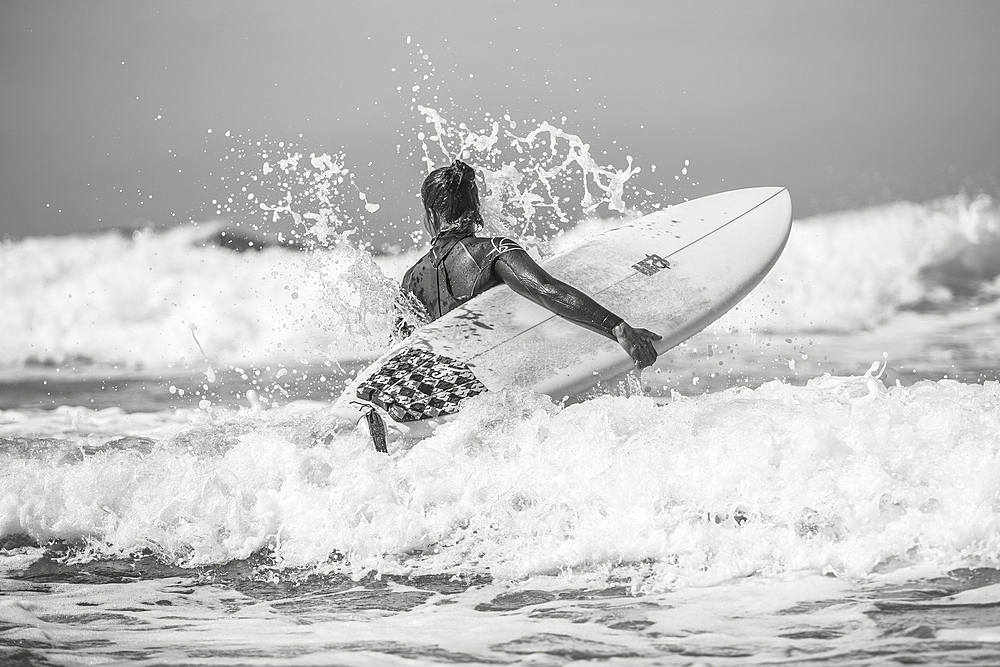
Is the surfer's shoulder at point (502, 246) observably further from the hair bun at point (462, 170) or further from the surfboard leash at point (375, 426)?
the surfboard leash at point (375, 426)

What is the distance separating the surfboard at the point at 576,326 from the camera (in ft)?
10.3

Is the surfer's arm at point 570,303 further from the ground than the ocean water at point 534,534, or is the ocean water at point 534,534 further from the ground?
the surfer's arm at point 570,303

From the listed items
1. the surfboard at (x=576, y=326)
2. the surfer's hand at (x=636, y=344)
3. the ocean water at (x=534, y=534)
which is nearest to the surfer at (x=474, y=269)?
the surfer's hand at (x=636, y=344)

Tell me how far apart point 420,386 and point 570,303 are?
616mm

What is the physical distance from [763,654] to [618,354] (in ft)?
5.57

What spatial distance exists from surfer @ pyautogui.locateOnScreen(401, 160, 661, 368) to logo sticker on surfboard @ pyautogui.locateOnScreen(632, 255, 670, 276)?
1.67ft

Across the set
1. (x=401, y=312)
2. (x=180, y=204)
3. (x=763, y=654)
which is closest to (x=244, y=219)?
(x=180, y=204)

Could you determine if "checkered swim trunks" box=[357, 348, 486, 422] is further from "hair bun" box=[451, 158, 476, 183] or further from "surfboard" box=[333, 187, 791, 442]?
"hair bun" box=[451, 158, 476, 183]

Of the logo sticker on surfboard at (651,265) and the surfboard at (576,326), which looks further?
the logo sticker on surfboard at (651,265)

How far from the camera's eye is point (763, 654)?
5.81 ft

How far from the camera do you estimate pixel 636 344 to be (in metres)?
3.04

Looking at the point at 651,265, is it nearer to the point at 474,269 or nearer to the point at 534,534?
the point at 474,269

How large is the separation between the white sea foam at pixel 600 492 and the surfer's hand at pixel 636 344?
205 mm

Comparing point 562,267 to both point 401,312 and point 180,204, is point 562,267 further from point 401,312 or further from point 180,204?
point 180,204
